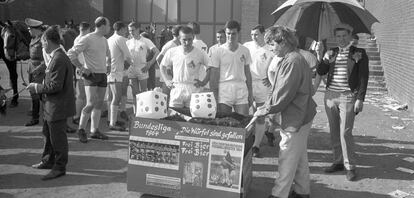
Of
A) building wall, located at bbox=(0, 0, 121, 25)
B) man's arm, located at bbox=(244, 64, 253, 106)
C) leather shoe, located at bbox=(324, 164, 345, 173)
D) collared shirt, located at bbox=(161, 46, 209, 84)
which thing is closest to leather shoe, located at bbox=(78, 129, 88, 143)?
collared shirt, located at bbox=(161, 46, 209, 84)

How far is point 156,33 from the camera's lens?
85.9ft

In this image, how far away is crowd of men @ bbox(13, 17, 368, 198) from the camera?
181 inches

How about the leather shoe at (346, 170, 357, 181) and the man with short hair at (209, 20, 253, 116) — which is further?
the man with short hair at (209, 20, 253, 116)

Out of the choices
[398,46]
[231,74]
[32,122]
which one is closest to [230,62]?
[231,74]

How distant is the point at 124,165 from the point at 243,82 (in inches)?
85.5

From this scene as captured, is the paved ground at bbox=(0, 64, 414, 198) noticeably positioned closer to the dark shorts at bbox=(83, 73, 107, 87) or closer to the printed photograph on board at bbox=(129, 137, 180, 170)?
the printed photograph on board at bbox=(129, 137, 180, 170)

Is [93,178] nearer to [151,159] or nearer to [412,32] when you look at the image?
[151,159]

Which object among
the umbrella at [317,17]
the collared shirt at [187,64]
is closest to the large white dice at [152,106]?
the collared shirt at [187,64]

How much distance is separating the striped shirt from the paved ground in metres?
1.26

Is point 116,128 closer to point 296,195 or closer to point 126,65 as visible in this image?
point 126,65

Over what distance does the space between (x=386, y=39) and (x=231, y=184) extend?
40.3 ft

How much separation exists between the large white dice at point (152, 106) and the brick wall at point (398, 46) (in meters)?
7.98

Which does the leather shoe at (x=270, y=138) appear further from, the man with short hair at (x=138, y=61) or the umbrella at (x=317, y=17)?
the man with short hair at (x=138, y=61)

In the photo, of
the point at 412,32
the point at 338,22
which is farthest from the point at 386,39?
the point at 338,22
